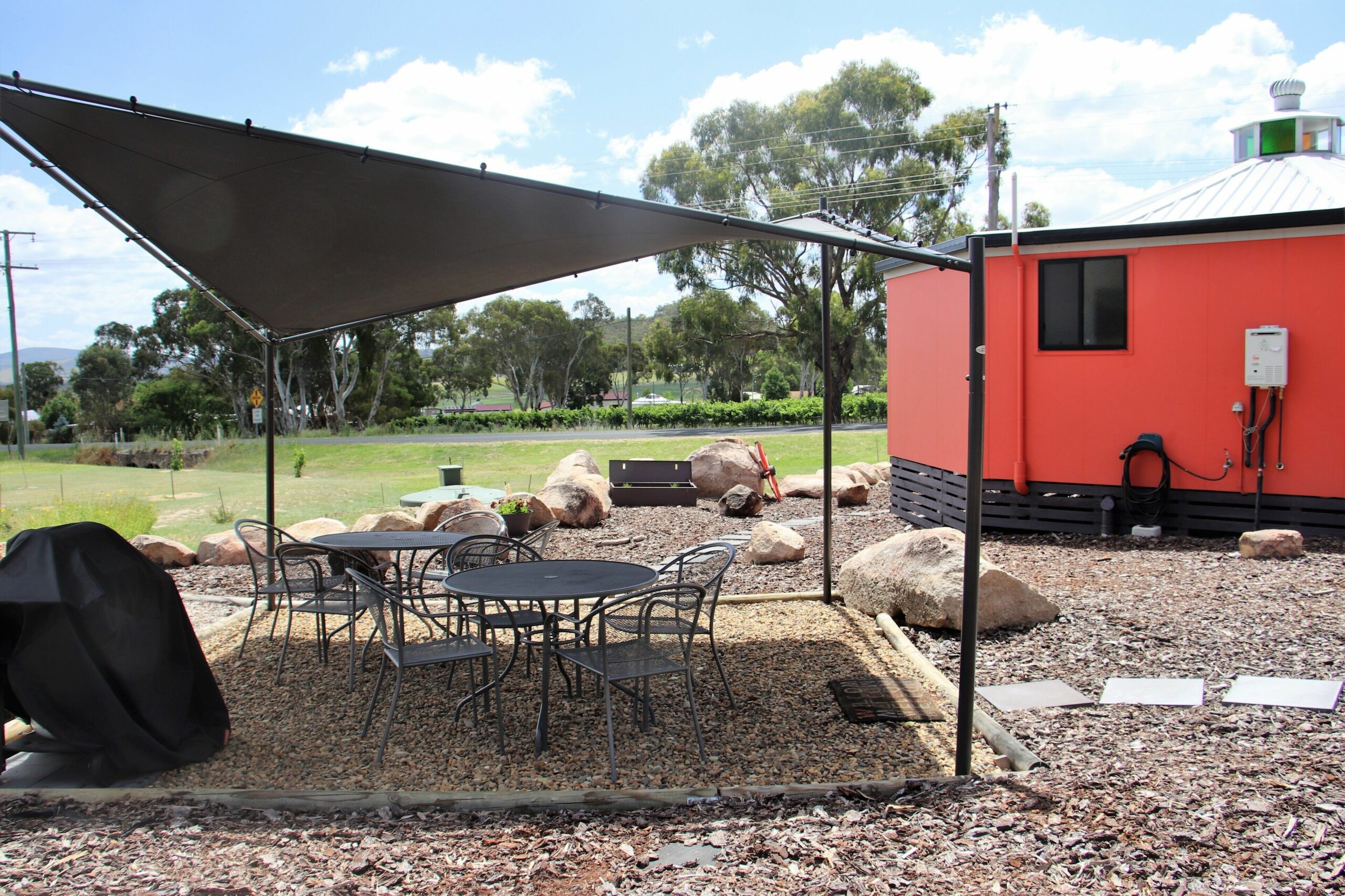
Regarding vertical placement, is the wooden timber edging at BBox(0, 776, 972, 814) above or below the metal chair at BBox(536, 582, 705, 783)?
below

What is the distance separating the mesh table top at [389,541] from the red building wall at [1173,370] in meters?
4.84

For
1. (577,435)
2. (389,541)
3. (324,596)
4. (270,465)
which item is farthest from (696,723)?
(577,435)

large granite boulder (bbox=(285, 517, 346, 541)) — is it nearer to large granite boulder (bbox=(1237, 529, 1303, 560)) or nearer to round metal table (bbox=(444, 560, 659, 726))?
round metal table (bbox=(444, 560, 659, 726))

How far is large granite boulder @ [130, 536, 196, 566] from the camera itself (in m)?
7.54

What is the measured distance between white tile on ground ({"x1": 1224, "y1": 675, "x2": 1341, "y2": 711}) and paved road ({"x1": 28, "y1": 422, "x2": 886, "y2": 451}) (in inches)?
825

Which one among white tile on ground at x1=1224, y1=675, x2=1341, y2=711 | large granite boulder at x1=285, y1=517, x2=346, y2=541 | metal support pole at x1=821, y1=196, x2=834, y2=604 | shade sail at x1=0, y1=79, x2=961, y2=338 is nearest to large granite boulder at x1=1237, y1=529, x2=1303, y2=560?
white tile on ground at x1=1224, y1=675, x2=1341, y2=711

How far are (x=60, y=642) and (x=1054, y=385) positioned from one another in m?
7.56

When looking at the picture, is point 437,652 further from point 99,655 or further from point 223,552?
point 223,552

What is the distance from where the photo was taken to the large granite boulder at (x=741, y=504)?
10273 millimetres

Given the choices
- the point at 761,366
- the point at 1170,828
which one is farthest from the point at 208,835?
the point at 761,366

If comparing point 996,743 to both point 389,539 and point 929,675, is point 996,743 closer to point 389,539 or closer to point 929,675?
point 929,675

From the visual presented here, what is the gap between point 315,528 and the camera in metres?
7.66

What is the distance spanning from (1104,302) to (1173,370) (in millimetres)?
819

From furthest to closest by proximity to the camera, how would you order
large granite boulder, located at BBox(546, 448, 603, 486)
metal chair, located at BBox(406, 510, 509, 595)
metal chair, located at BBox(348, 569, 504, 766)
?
1. large granite boulder, located at BBox(546, 448, 603, 486)
2. metal chair, located at BBox(406, 510, 509, 595)
3. metal chair, located at BBox(348, 569, 504, 766)
